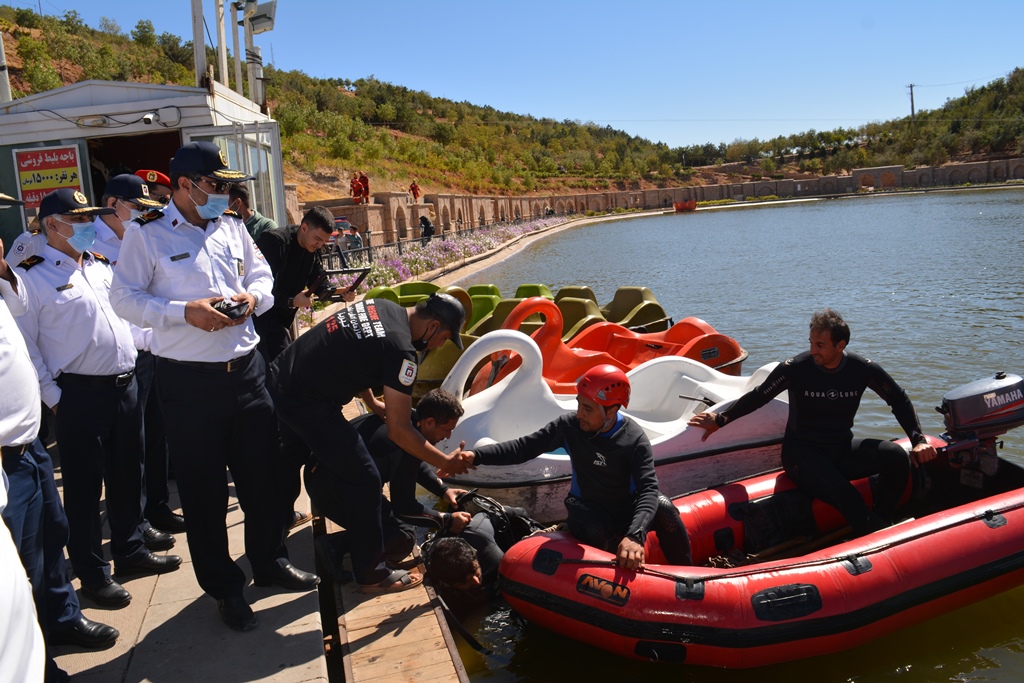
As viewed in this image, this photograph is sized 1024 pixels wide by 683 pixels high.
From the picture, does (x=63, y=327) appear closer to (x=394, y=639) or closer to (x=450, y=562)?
(x=394, y=639)

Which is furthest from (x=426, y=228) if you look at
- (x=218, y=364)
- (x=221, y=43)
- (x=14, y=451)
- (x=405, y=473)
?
(x=14, y=451)

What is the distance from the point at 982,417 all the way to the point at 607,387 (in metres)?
2.74

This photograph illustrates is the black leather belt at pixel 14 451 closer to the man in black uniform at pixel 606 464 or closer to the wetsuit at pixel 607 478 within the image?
the man in black uniform at pixel 606 464

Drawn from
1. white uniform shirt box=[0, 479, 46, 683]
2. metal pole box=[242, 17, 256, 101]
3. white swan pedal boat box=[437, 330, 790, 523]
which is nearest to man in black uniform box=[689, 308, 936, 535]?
white swan pedal boat box=[437, 330, 790, 523]

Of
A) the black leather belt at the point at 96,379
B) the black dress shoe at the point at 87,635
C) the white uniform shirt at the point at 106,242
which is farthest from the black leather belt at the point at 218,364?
the white uniform shirt at the point at 106,242

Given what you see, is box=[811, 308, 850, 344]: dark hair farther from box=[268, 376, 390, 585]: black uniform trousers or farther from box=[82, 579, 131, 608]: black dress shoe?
box=[82, 579, 131, 608]: black dress shoe

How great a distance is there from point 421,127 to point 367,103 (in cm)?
485

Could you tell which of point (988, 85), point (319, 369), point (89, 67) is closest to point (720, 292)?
point (319, 369)

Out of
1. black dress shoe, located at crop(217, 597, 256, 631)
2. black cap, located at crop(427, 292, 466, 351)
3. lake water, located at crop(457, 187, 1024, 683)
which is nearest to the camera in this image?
black dress shoe, located at crop(217, 597, 256, 631)

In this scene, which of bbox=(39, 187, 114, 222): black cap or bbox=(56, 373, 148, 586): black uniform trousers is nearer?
bbox=(56, 373, 148, 586): black uniform trousers

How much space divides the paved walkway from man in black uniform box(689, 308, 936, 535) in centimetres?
303

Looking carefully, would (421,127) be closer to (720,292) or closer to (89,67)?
(89,67)

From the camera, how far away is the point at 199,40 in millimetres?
7516

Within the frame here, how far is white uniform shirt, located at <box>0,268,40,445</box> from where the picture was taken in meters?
2.40
